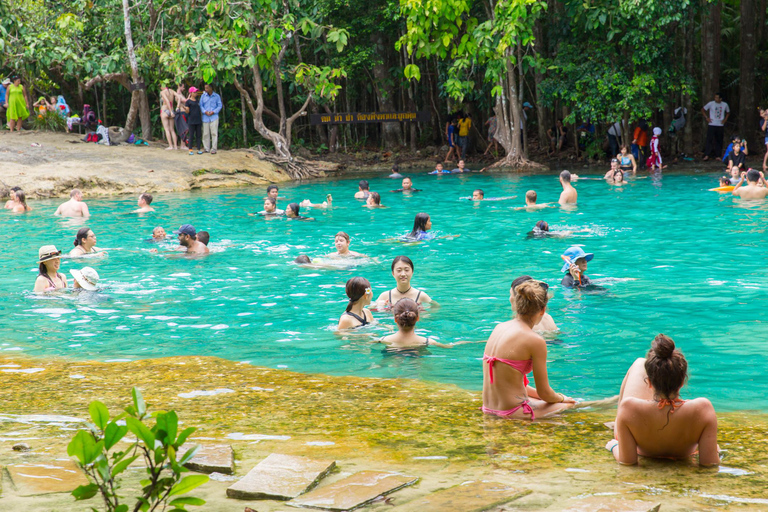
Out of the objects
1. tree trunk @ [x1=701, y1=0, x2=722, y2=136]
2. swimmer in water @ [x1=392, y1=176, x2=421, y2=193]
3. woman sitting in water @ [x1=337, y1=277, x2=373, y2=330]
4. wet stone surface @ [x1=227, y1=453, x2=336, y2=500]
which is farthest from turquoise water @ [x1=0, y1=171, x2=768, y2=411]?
tree trunk @ [x1=701, y1=0, x2=722, y2=136]

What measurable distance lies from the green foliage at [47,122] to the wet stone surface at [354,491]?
91.2ft

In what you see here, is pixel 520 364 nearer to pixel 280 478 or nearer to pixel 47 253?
pixel 280 478

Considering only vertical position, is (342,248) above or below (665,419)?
above

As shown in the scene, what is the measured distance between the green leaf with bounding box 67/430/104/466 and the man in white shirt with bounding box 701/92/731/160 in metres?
26.1

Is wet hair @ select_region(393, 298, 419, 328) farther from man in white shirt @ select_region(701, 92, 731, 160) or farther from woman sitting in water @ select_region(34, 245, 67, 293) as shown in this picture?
man in white shirt @ select_region(701, 92, 731, 160)

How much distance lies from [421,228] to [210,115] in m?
14.8

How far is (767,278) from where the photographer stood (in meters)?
10.8

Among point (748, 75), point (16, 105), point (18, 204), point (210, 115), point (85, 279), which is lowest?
point (85, 279)

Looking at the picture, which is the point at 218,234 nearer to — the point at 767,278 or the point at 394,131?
the point at 767,278

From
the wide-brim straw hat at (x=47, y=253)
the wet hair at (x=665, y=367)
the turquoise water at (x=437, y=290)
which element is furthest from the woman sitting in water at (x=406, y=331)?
the wide-brim straw hat at (x=47, y=253)

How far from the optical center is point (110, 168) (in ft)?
79.5

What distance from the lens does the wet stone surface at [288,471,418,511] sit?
382cm

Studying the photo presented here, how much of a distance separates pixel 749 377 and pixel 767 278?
4.32 metres

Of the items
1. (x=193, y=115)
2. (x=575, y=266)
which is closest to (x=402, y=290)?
(x=575, y=266)
